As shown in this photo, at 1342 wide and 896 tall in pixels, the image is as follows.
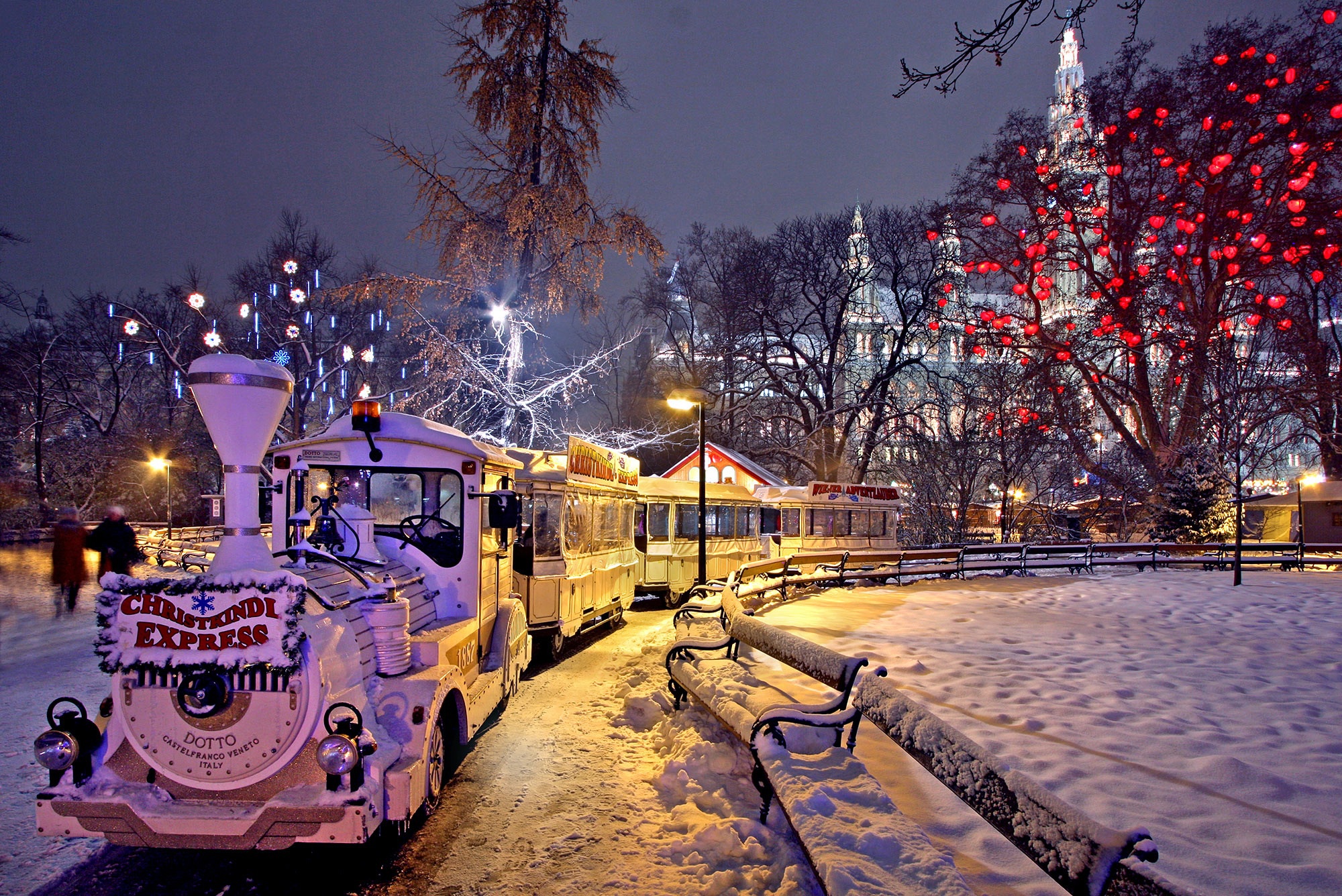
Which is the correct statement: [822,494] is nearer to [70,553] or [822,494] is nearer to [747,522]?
[747,522]

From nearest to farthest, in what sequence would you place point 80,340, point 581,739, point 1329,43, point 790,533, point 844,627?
point 581,739 < point 844,627 < point 1329,43 < point 790,533 < point 80,340

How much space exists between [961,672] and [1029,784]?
16.7 feet

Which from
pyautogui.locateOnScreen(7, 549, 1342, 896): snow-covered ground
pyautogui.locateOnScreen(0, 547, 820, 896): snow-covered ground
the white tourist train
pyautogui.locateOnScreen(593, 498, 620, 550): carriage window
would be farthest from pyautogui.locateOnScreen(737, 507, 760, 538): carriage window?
the white tourist train

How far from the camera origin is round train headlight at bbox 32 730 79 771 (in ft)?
12.0

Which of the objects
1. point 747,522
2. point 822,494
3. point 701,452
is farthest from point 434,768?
point 822,494

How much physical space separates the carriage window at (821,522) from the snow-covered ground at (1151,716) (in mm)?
10601

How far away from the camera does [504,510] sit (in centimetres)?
654

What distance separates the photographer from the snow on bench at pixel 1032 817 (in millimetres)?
2387

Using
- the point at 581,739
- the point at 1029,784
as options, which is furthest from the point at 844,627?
the point at 1029,784

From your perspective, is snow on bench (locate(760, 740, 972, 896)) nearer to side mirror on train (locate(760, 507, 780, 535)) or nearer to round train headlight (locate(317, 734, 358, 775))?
round train headlight (locate(317, 734, 358, 775))

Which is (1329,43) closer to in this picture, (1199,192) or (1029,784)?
(1199,192)

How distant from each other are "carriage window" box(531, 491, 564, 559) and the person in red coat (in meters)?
10.6

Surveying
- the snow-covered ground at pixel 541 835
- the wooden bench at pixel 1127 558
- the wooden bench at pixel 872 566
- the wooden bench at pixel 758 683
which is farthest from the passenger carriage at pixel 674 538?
the wooden bench at pixel 1127 558

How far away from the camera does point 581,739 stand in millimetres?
6785
